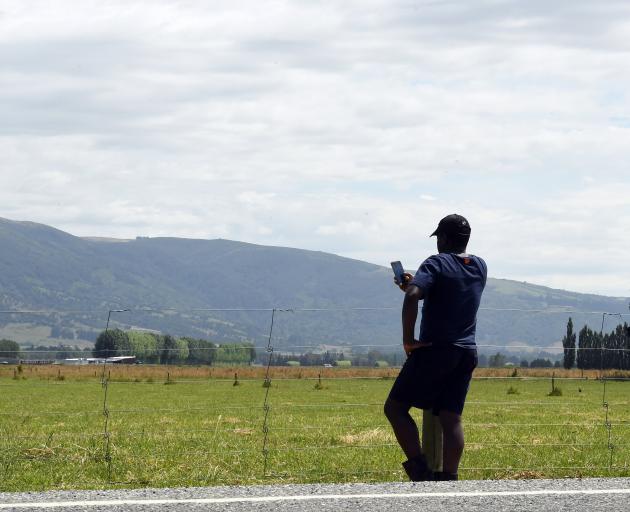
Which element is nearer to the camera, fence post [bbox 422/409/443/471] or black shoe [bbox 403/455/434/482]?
black shoe [bbox 403/455/434/482]

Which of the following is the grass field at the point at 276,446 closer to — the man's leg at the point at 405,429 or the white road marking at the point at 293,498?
the man's leg at the point at 405,429

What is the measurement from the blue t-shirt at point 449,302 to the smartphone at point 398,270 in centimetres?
37

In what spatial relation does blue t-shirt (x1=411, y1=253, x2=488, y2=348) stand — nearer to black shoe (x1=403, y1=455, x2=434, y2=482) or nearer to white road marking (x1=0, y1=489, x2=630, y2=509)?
black shoe (x1=403, y1=455, x2=434, y2=482)

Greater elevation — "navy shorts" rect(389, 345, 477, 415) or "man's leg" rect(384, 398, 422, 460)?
"navy shorts" rect(389, 345, 477, 415)

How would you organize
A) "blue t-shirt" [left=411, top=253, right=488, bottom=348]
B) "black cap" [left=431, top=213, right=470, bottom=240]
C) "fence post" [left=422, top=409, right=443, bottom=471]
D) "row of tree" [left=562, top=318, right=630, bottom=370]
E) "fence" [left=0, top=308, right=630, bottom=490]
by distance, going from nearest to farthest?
"blue t-shirt" [left=411, top=253, right=488, bottom=348] < "black cap" [left=431, top=213, right=470, bottom=240] < "fence post" [left=422, top=409, right=443, bottom=471] < "fence" [left=0, top=308, right=630, bottom=490] < "row of tree" [left=562, top=318, right=630, bottom=370]

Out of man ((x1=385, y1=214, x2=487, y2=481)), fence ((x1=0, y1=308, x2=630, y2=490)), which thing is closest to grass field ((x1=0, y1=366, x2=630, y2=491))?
fence ((x1=0, y1=308, x2=630, y2=490))

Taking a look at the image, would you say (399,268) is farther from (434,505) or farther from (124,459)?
(124,459)

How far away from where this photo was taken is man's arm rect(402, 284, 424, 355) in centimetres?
873

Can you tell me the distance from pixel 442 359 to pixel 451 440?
0.66 metres

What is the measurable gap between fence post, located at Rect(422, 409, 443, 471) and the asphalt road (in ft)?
3.34

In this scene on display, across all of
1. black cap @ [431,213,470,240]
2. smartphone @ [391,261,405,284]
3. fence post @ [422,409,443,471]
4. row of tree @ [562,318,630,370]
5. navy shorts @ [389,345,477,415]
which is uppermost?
black cap @ [431,213,470,240]

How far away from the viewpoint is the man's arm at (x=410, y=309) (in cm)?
873

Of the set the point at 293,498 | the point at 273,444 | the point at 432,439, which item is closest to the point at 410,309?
the point at 432,439

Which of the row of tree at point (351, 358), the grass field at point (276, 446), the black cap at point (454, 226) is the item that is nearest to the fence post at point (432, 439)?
the grass field at point (276, 446)
